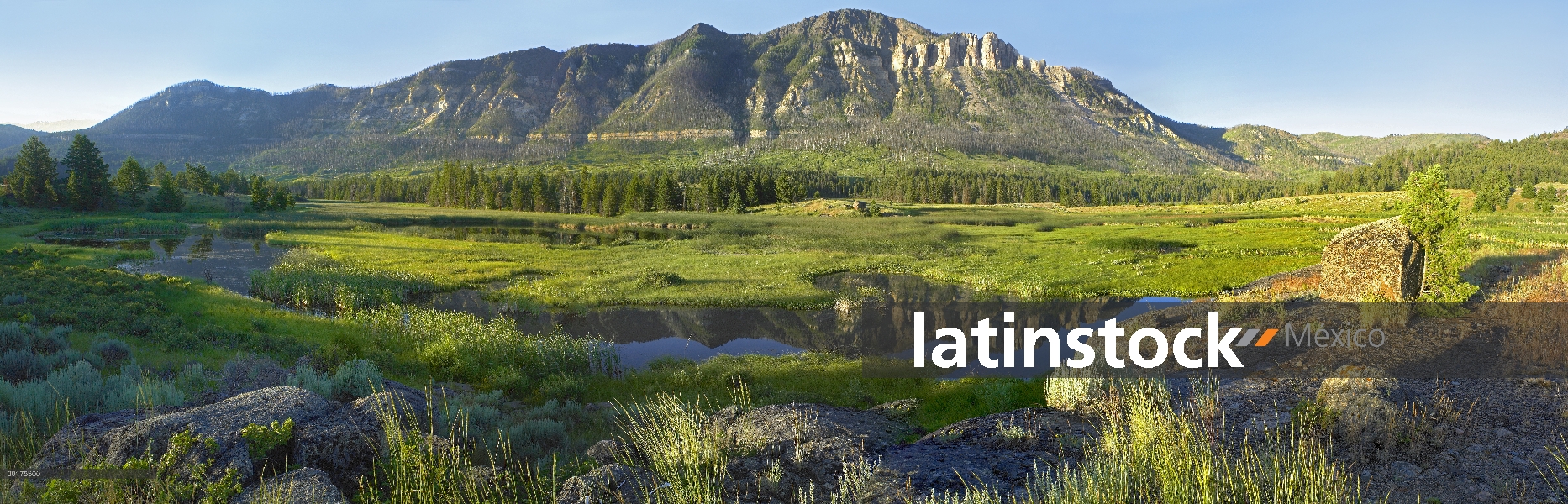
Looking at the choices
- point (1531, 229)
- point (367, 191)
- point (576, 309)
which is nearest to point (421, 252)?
point (576, 309)

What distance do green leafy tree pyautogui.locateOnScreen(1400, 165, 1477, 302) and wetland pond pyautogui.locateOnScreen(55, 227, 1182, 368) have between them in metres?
8.82

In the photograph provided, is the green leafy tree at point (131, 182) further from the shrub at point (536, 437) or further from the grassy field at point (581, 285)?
the shrub at point (536, 437)

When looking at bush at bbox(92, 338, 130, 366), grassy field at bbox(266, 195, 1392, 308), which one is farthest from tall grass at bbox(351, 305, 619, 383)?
grassy field at bbox(266, 195, 1392, 308)

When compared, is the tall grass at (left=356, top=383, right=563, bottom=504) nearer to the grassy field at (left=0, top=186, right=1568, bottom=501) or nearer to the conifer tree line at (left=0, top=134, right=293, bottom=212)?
the grassy field at (left=0, top=186, right=1568, bottom=501)

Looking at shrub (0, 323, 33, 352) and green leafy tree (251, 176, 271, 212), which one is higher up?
green leafy tree (251, 176, 271, 212)

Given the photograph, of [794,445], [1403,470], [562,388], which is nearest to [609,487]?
[794,445]

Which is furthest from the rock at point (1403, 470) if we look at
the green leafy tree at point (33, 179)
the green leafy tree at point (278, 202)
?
the green leafy tree at point (278, 202)

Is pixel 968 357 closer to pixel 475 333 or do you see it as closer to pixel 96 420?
pixel 475 333

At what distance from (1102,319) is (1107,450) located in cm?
2037

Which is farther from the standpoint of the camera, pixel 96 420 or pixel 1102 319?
pixel 1102 319

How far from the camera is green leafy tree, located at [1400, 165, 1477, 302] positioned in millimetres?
18609

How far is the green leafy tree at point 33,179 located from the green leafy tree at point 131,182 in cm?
729

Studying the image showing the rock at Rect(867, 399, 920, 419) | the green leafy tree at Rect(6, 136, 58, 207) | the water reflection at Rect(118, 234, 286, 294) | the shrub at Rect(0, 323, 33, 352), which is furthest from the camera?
the green leafy tree at Rect(6, 136, 58, 207)

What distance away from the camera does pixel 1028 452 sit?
9.08 metres
